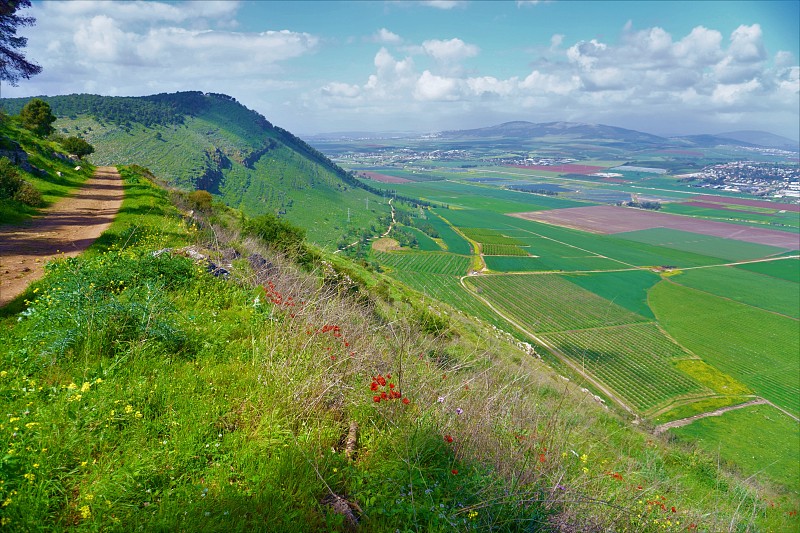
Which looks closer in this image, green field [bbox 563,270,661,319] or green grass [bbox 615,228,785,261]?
green field [bbox 563,270,661,319]

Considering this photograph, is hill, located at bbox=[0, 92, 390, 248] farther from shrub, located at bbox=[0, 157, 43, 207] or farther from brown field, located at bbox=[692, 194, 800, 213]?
brown field, located at bbox=[692, 194, 800, 213]

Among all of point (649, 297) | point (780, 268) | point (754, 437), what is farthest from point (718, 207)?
point (754, 437)

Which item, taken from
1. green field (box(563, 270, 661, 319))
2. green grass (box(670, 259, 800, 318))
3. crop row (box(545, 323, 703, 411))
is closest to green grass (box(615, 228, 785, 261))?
green grass (box(670, 259, 800, 318))

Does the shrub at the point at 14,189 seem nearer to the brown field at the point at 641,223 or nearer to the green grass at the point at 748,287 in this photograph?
the green grass at the point at 748,287

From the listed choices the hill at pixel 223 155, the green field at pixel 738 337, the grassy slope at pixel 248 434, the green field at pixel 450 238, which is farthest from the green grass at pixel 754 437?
the green field at pixel 450 238

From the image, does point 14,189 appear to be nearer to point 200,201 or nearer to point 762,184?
point 200,201

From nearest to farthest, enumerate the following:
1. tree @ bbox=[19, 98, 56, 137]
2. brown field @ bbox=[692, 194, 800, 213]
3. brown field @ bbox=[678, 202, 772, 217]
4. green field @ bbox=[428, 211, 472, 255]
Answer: tree @ bbox=[19, 98, 56, 137]
green field @ bbox=[428, 211, 472, 255]
brown field @ bbox=[678, 202, 772, 217]
brown field @ bbox=[692, 194, 800, 213]

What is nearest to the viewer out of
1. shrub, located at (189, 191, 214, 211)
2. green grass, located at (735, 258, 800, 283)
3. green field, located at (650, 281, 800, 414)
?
A: shrub, located at (189, 191, 214, 211)

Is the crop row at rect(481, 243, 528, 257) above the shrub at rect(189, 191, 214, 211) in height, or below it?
below
